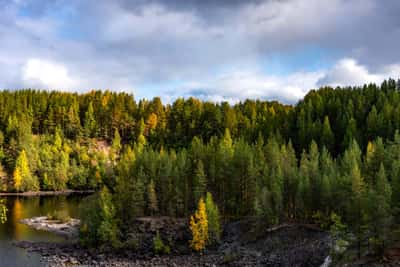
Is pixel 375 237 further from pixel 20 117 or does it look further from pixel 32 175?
pixel 20 117

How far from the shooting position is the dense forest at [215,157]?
6575cm

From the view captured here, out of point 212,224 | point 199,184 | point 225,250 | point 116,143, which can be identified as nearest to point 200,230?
point 212,224

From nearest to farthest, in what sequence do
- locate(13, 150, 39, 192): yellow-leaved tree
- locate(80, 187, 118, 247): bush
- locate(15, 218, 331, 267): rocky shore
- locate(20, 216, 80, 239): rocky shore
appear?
locate(15, 218, 331, 267): rocky shore < locate(80, 187, 118, 247): bush < locate(20, 216, 80, 239): rocky shore < locate(13, 150, 39, 192): yellow-leaved tree

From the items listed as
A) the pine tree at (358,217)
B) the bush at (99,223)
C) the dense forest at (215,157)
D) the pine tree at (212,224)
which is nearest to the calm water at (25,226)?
the bush at (99,223)

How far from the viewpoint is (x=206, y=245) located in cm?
7050

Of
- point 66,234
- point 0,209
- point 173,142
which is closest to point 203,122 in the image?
point 173,142

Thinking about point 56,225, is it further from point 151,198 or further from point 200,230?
point 200,230

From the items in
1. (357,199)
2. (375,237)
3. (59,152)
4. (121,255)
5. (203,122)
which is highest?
(203,122)

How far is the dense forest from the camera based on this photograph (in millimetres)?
65750

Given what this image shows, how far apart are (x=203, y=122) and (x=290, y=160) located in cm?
7925

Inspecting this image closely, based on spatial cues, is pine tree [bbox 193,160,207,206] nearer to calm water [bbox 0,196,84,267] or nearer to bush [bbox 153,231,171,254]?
bush [bbox 153,231,171,254]

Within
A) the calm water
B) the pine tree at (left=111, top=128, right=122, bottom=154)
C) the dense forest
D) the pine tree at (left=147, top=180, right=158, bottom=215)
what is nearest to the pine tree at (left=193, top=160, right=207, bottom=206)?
A: the dense forest

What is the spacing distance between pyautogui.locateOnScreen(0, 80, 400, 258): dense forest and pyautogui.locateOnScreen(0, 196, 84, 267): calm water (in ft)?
34.5

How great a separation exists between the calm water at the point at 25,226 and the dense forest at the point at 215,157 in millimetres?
10527
